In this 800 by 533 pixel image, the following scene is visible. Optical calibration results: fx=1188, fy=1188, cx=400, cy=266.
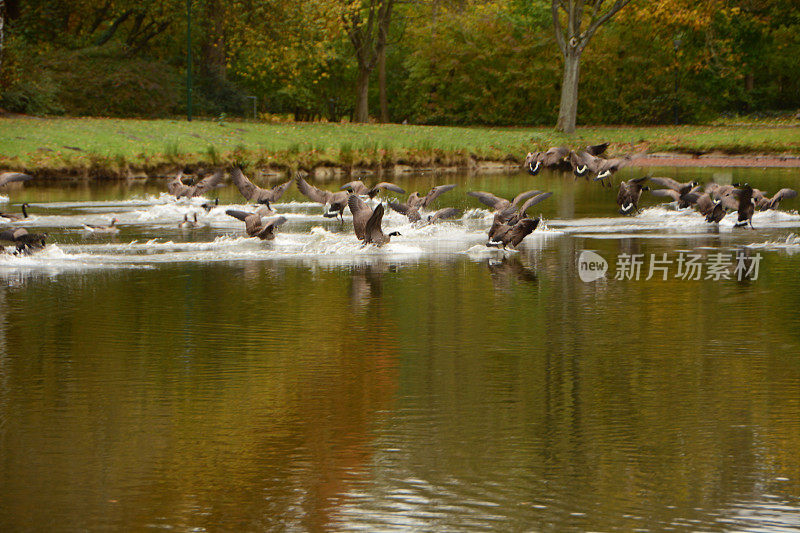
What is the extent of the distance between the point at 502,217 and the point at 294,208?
25.8 feet

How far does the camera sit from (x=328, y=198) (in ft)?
69.4

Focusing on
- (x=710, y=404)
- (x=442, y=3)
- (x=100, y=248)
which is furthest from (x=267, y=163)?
(x=710, y=404)

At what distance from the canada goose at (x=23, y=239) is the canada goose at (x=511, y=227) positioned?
20.5ft

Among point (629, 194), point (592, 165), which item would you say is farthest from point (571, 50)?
point (629, 194)

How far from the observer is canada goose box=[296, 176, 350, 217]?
2077 centimetres

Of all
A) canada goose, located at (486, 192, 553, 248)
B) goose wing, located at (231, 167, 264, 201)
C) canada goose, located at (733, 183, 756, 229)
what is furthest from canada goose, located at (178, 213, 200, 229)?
canada goose, located at (733, 183, 756, 229)

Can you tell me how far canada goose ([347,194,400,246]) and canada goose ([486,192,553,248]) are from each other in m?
1.52

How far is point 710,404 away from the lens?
26.9ft

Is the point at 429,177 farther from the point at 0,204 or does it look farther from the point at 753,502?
the point at 753,502

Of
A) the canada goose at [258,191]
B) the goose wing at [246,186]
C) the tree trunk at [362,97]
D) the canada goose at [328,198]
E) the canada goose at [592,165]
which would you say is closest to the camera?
the canada goose at [328,198]

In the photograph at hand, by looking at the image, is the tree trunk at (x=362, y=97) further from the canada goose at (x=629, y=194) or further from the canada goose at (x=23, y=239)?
the canada goose at (x=23, y=239)

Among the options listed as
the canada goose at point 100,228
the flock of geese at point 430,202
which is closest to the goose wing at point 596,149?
the flock of geese at point 430,202

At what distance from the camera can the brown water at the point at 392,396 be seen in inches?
250

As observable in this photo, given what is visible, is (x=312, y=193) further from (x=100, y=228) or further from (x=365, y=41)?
(x=365, y=41)
